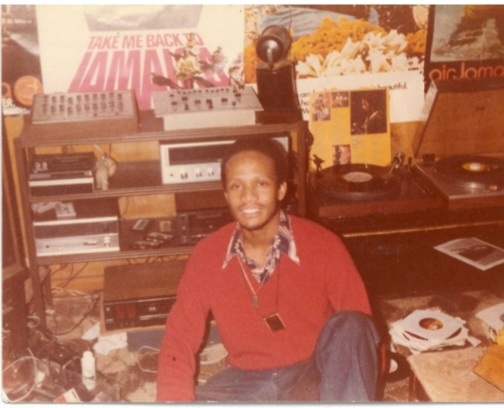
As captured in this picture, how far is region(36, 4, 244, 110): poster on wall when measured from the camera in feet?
8.84

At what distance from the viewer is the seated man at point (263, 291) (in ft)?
6.44

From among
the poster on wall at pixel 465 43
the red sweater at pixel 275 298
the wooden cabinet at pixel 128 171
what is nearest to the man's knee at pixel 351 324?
the red sweater at pixel 275 298

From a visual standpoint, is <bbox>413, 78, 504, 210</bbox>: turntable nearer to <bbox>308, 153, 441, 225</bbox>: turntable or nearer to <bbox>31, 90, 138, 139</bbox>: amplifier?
<bbox>308, 153, 441, 225</bbox>: turntable

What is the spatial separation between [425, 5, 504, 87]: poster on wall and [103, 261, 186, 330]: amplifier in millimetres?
1500

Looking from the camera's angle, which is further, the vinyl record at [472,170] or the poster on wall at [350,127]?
the poster on wall at [350,127]

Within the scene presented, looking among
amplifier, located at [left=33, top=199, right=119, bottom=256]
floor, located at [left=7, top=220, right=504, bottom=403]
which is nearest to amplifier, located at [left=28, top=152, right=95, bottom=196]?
amplifier, located at [left=33, top=199, right=119, bottom=256]

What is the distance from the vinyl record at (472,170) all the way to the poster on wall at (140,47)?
→ 38.6 inches

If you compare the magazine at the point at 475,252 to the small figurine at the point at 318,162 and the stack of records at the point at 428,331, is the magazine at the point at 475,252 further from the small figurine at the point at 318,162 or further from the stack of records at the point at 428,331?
the small figurine at the point at 318,162

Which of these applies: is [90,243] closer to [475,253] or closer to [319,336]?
[319,336]

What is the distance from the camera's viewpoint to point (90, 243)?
9.03 feet

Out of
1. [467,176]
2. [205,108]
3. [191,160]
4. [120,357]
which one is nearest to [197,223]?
[191,160]

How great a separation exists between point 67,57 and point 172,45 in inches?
17.3

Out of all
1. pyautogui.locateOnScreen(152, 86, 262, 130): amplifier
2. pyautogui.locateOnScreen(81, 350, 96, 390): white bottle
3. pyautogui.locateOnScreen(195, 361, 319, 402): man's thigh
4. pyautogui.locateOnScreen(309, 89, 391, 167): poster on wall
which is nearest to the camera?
pyautogui.locateOnScreen(195, 361, 319, 402): man's thigh

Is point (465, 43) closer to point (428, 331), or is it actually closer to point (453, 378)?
point (428, 331)
